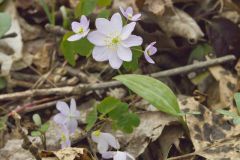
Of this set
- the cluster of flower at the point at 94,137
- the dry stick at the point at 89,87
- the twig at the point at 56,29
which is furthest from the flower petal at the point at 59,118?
the twig at the point at 56,29

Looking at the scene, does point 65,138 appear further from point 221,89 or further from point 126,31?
point 221,89

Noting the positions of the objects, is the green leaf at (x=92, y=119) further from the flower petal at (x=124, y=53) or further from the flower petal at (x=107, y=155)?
the flower petal at (x=124, y=53)

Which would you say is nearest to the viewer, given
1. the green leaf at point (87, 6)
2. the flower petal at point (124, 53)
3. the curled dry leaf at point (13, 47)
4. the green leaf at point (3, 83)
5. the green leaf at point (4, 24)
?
the flower petal at point (124, 53)

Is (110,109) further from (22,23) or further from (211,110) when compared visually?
(22,23)

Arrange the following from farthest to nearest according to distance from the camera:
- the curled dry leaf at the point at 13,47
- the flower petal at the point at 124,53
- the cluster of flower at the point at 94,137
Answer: the curled dry leaf at the point at 13,47, the cluster of flower at the point at 94,137, the flower petal at the point at 124,53

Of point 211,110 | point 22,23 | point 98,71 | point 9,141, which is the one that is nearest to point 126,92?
point 98,71

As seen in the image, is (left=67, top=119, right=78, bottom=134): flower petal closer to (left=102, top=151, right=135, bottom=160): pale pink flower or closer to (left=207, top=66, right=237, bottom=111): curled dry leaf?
(left=102, top=151, right=135, bottom=160): pale pink flower
